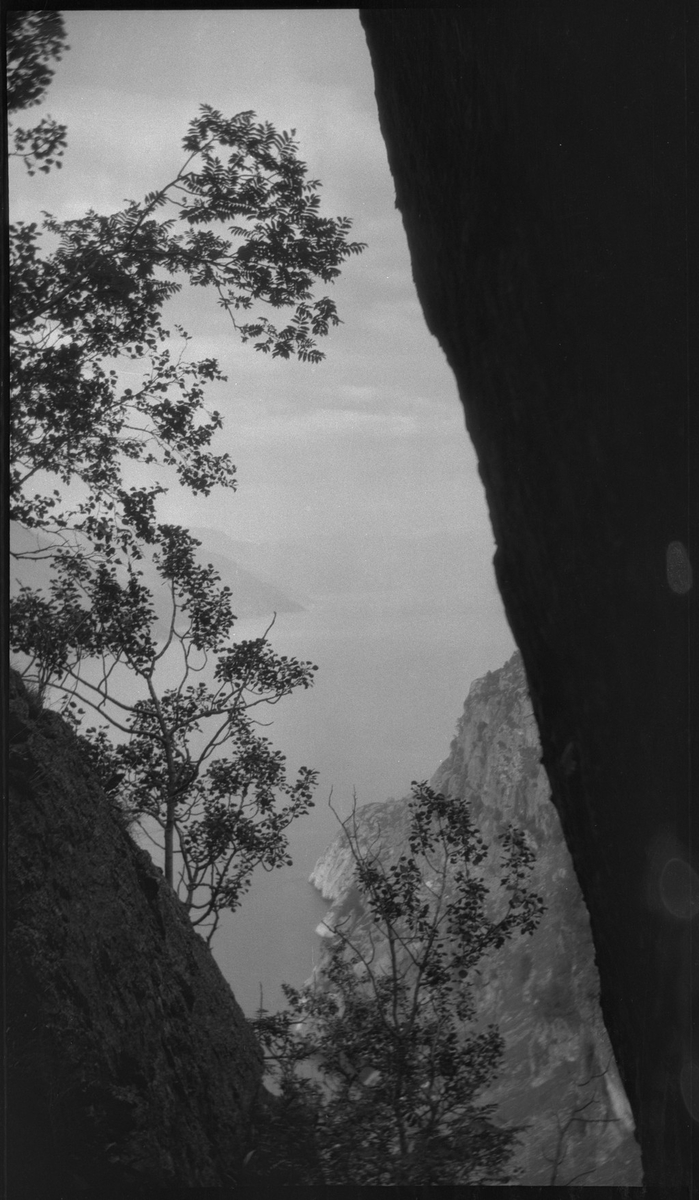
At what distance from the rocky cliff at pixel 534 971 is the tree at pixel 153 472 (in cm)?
30

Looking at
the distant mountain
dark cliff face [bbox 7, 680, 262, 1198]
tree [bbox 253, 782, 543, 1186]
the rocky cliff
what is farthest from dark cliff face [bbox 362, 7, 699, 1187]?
dark cliff face [bbox 7, 680, 262, 1198]

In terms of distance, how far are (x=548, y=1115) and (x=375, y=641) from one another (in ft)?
3.65

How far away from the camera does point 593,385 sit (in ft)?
6.31

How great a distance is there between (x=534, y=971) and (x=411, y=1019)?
296 mm

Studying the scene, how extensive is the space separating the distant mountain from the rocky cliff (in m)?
0.51

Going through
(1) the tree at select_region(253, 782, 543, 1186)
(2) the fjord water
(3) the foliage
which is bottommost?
(1) the tree at select_region(253, 782, 543, 1186)

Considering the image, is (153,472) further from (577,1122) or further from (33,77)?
(577,1122)

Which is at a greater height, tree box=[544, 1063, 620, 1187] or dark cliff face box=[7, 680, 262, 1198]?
dark cliff face box=[7, 680, 262, 1198]

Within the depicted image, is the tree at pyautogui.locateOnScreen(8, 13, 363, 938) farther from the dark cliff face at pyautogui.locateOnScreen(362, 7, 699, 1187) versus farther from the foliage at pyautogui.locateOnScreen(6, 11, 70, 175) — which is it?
the dark cliff face at pyautogui.locateOnScreen(362, 7, 699, 1187)

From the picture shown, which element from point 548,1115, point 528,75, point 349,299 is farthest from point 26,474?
point 548,1115

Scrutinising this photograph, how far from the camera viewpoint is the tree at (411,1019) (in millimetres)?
2104

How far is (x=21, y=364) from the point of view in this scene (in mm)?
2176

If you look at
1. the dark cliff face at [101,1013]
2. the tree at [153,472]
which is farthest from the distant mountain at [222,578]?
the dark cliff face at [101,1013]

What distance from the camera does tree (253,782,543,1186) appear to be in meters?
2.10
